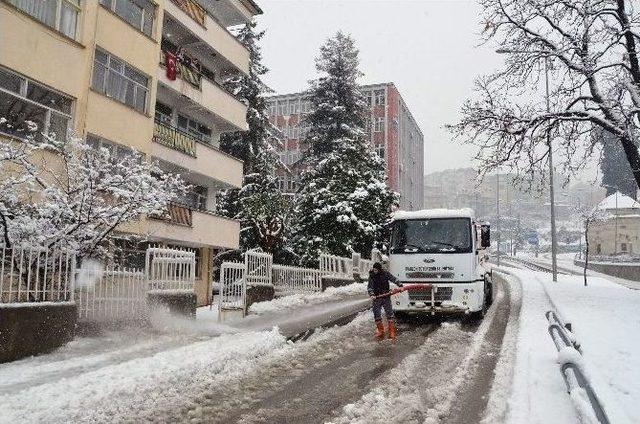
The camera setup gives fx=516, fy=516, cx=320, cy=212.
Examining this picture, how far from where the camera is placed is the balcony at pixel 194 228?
58.8ft

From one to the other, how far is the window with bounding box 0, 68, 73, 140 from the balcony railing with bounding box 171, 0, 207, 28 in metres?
8.07

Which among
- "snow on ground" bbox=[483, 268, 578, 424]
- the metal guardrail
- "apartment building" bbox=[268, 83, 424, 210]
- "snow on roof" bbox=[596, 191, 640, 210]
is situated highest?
"apartment building" bbox=[268, 83, 424, 210]

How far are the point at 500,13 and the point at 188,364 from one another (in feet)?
57.1

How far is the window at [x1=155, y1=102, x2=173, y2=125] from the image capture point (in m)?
20.9

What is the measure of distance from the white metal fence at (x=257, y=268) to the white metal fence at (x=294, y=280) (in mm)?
782

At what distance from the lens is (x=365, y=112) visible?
129 feet

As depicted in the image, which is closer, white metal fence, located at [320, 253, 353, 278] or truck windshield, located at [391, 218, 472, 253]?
truck windshield, located at [391, 218, 472, 253]

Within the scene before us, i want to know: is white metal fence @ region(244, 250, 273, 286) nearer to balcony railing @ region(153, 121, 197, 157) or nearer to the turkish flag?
balcony railing @ region(153, 121, 197, 157)

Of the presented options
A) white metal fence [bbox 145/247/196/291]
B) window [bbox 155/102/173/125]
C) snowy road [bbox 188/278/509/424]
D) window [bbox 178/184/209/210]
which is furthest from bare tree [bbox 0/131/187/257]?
window [bbox 178/184/209/210]

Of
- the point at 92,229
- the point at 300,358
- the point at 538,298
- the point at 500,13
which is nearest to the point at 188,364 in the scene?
the point at 300,358

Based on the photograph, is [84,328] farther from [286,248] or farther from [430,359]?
[286,248]

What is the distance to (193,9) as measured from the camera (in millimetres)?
21047

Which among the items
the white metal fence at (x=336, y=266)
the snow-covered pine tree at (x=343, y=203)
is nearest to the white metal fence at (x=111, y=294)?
the white metal fence at (x=336, y=266)

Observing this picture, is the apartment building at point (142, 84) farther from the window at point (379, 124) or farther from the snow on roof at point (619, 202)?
the snow on roof at point (619, 202)
